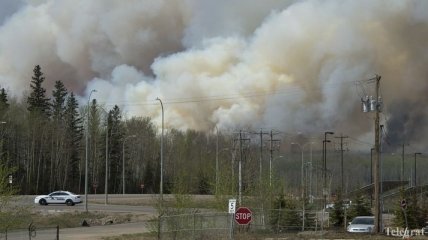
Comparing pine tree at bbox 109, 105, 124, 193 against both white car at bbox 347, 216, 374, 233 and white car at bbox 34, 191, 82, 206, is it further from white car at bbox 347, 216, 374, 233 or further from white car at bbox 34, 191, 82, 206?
white car at bbox 347, 216, 374, 233

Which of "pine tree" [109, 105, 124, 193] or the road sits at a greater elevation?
"pine tree" [109, 105, 124, 193]

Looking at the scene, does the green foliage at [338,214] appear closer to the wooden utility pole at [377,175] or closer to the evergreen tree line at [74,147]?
the wooden utility pole at [377,175]

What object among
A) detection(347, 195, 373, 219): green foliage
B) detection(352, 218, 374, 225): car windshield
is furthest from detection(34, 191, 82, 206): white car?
detection(352, 218, 374, 225): car windshield

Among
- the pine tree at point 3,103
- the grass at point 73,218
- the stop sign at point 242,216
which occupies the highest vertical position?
the pine tree at point 3,103

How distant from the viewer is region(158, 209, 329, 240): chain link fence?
33688mm

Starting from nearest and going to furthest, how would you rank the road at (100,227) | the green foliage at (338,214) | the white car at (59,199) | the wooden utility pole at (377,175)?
the road at (100,227) < the wooden utility pole at (377,175) < the green foliage at (338,214) < the white car at (59,199)

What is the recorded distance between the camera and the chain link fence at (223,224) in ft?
111

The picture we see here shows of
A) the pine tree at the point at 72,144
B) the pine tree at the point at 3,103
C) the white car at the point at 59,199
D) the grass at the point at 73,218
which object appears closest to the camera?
the grass at the point at 73,218

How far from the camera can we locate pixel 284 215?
4803 cm

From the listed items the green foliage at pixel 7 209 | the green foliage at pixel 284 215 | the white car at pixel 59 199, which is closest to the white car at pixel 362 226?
the green foliage at pixel 284 215

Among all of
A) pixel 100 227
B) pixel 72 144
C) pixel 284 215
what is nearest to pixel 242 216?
pixel 284 215

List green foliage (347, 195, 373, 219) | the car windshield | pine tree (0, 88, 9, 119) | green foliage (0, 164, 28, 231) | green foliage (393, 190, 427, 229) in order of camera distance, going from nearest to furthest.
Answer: green foliage (0, 164, 28, 231), the car windshield, green foliage (393, 190, 427, 229), green foliage (347, 195, 373, 219), pine tree (0, 88, 9, 119)

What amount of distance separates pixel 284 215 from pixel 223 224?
1061cm

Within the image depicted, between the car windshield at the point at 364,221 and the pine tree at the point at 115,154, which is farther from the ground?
the pine tree at the point at 115,154
